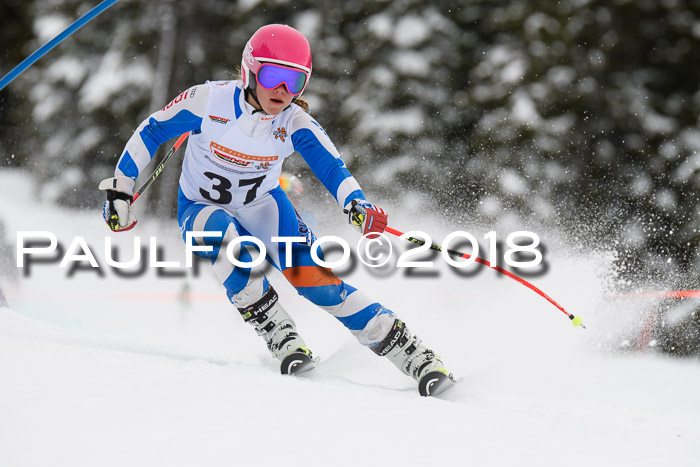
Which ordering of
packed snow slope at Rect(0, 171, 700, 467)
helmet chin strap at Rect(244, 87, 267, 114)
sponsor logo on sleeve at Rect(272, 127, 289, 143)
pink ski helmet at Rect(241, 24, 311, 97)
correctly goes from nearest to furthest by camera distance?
packed snow slope at Rect(0, 171, 700, 467)
pink ski helmet at Rect(241, 24, 311, 97)
helmet chin strap at Rect(244, 87, 267, 114)
sponsor logo on sleeve at Rect(272, 127, 289, 143)

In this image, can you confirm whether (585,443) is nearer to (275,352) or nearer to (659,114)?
(275,352)

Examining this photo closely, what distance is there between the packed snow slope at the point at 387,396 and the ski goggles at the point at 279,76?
131 cm

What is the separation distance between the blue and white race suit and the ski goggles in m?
0.19

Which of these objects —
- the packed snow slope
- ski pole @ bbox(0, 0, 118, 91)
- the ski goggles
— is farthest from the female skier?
ski pole @ bbox(0, 0, 118, 91)

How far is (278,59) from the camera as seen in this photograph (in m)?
3.10

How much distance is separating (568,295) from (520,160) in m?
7.14

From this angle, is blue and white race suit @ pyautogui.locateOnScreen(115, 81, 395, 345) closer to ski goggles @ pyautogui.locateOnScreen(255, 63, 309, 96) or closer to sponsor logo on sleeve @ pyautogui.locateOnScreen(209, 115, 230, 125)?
sponsor logo on sleeve @ pyautogui.locateOnScreen(209, 115, 230, 125)

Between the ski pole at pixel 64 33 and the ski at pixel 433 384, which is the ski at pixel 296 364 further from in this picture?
the ski pole at pixel 64 33

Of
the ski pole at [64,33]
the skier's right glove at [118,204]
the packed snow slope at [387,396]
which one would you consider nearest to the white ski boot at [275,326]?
the packed snow slope at [387,396]

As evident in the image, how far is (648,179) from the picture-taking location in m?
11.0

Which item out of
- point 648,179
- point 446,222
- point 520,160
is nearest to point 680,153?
point 648,179

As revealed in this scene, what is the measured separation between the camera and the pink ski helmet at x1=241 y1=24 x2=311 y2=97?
10.2ft

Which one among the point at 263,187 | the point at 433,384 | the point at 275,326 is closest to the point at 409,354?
the point at 433,384

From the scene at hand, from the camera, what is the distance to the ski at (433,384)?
10.4 ft
